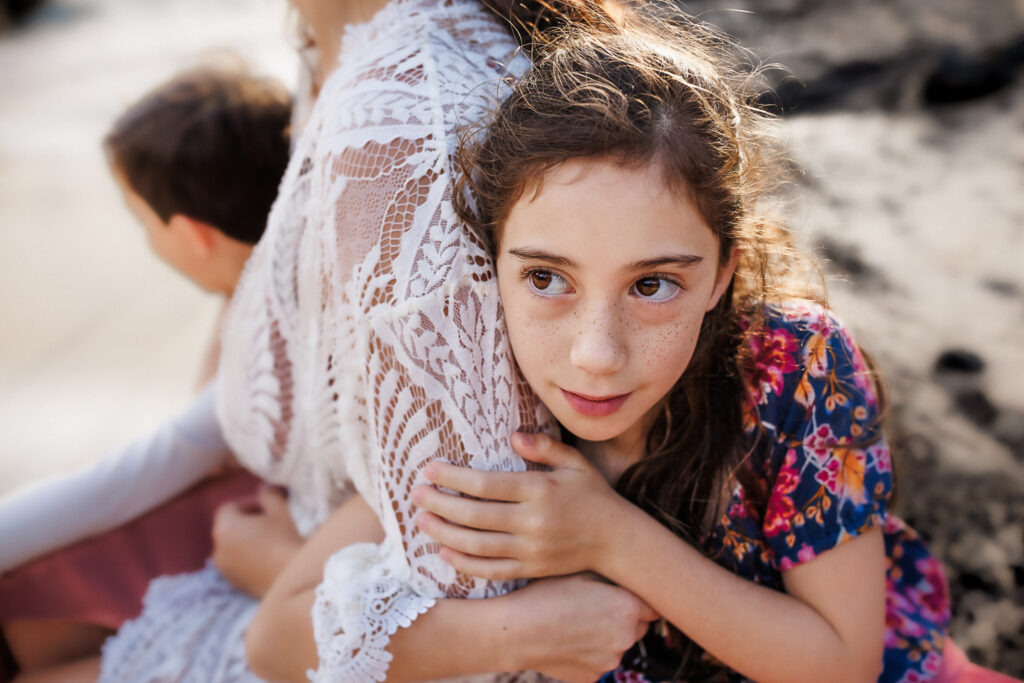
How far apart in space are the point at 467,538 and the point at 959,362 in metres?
1.65

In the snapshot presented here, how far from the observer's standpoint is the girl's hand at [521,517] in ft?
3.46

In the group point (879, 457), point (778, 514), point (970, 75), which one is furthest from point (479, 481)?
point (970, 75)

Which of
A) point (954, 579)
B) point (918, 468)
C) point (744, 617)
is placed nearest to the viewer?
point (744, 617)

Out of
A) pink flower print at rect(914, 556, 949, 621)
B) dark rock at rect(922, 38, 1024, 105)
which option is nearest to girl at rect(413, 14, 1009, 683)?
pink flower print at rect(914, 556, 949, 621)

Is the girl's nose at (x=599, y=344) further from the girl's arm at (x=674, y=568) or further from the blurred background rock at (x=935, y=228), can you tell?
the blurred background rock at (x=935, y=228)

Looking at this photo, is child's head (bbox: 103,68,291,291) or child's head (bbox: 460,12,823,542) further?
child's head (bbox: 103,68,291,291)

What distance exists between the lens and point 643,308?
989 millimetres

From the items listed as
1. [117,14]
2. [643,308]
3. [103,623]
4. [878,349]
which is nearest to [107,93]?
[117,14]

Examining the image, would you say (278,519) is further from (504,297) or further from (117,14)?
(117,14)

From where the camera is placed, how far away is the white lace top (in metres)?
1.04

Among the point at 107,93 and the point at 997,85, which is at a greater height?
the point at 997,85

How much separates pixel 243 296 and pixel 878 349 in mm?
1667

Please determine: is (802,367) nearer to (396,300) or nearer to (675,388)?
(675,388)

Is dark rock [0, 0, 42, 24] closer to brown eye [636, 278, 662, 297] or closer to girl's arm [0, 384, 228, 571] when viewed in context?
girl's arm [0, 384, 228, 571]
